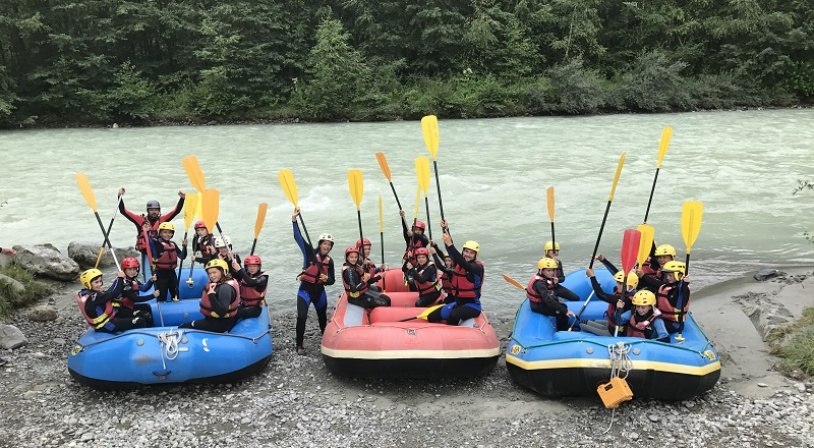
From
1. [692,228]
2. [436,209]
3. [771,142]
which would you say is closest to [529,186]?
[436,209]

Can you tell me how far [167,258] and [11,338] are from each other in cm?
128

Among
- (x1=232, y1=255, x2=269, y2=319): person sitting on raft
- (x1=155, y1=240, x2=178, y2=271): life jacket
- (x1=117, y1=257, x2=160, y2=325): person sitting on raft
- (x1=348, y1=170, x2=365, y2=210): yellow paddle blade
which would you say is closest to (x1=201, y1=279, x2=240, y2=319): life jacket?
(x1=232, y1=255, x2=269, y2=319): person sitting on raft

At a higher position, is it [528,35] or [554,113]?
[528,35]

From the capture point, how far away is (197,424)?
388 cm

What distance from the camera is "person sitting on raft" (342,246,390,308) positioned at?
502 cm

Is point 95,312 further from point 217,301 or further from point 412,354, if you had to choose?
point 412,354

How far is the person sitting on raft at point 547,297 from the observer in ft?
15.2

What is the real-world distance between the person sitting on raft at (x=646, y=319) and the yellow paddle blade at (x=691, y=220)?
809 mm

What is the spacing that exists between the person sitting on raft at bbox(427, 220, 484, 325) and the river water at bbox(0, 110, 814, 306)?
1.56 meters

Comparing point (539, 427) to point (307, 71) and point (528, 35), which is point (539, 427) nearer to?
point (307, 71)

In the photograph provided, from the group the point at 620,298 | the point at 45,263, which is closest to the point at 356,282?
the point at 620,298

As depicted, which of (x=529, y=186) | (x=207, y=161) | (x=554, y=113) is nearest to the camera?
(x=529, y=186)

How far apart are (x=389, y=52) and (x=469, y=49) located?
9.52ft

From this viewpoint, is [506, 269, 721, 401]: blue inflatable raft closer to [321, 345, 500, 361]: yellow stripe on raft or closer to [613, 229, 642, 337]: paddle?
[321, 345, 500, 361]: yellow stripe on raft
